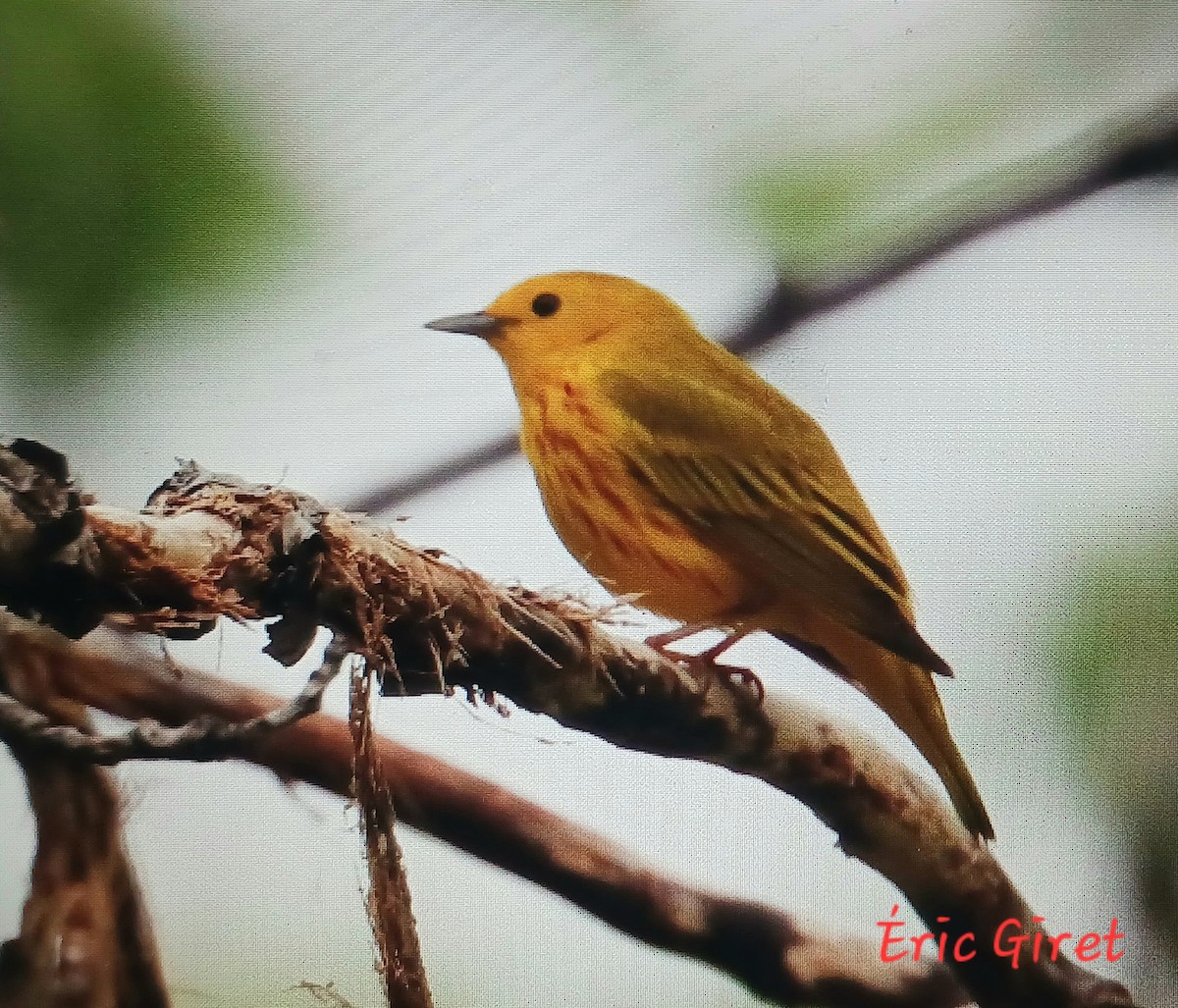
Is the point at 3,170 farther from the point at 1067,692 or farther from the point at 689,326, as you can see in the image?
the point at 1067,692

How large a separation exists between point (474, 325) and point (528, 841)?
2.07ft

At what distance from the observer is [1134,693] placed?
138 centimetres

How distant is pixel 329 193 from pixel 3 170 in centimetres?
39

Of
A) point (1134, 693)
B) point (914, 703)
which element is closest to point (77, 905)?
point (914, 703)

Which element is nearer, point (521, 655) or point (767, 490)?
point (521, 655)

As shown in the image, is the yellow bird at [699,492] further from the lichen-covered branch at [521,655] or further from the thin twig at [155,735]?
the thin twig at [155,735]

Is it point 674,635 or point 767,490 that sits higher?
point 767,490

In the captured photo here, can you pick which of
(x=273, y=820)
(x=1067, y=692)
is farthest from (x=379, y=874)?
(x=1067, y=692)

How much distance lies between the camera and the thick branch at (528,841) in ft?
4.10

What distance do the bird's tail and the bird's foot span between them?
2.6 inches

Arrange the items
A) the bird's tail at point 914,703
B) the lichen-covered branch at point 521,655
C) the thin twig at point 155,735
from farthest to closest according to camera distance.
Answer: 1. the bird's tail at point 914,703
2. the thin twig at point 155,735
3. the lichen-covered branch at point 521,655

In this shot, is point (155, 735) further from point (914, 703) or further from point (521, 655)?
point (914, 703)

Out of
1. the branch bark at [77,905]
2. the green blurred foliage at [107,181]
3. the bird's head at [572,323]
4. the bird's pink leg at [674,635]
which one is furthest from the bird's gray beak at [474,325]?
the branch bark at [77,905]

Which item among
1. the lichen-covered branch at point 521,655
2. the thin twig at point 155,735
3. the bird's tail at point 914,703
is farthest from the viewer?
the bird's tail at point 914,703
